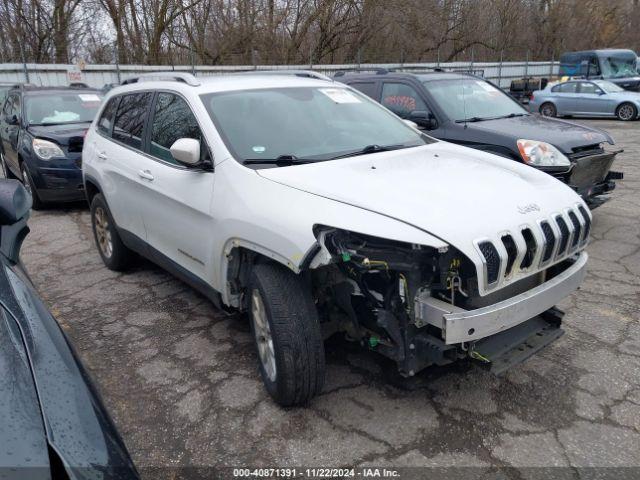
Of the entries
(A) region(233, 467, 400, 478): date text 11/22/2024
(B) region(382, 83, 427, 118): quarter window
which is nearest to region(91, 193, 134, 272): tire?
(A) region(233, 467, 400, 478): date text 11/22/2024

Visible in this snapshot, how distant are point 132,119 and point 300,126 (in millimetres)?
1674

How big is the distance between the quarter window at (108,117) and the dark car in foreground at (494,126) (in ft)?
10.8

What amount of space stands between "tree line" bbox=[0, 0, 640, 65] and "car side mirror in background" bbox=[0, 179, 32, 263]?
51.7 feet

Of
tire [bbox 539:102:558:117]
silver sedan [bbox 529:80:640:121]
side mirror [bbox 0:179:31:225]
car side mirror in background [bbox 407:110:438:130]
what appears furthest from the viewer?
tire [bbox 539:102:558:117]

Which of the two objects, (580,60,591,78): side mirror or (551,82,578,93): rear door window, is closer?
(551,82,578,93): rear door window

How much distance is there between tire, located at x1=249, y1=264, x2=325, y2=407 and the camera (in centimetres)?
268

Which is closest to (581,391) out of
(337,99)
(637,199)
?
(337,99)

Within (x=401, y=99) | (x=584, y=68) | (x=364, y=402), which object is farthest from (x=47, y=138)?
(x=584, y=68)

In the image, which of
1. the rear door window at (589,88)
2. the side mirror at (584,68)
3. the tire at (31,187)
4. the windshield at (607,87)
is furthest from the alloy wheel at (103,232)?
the side mirror at (584,68)

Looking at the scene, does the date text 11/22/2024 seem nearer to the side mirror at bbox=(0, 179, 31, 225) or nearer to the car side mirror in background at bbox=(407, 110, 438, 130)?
the side mirror at bbox=(0, 179, 31, 225)

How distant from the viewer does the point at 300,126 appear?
3555 millimetres

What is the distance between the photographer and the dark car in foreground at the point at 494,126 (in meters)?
5.50

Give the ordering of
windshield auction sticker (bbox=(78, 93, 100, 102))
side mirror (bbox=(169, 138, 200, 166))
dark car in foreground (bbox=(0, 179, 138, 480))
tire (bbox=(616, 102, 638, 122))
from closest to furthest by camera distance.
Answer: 1. dark car in foreground (bbox=(0, 179, 138, 480))
2. side mirror (bbox=(169, 138, 200, 166))
3. windshield auction sticker (bbox=(78, 93, 100, 102))
4. tire (bbox=(616, 102, 638, 122))

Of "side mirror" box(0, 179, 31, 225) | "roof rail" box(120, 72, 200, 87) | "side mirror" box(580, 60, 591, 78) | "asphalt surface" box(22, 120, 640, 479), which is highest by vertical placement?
"side mirror" box(580, 60, 591, 78)
